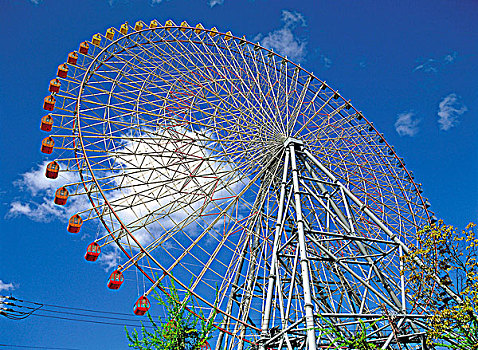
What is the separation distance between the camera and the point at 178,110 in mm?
17922

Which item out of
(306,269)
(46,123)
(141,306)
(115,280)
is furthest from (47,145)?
(306,269)

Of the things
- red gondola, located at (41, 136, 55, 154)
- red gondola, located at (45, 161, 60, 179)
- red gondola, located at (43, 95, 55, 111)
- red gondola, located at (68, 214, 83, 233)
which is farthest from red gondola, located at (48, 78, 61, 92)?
red gondola, located at (68, 214, 83, 233)

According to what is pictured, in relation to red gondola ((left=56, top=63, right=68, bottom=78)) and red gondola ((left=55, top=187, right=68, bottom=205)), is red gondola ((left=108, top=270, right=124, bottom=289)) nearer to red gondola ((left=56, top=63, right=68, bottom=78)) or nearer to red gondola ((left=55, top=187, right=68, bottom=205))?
red gondola ((left=55, top=187, right=68, bottom=205))

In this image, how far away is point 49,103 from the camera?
655 inches

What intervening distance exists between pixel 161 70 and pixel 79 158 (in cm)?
549

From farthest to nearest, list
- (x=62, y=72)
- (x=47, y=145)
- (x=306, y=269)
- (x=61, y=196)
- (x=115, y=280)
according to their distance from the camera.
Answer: (x=62, y=72) → (x=47, y=145) → (x=61, y=196) → (x=115, y=280) → (x=306, y=269)

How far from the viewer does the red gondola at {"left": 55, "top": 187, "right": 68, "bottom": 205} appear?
15.6 meters

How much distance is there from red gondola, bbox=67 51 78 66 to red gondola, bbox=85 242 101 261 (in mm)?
7412

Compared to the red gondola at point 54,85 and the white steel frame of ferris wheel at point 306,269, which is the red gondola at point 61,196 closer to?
the red gondola at point 54,85

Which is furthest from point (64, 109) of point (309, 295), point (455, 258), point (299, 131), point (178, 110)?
point (455, 258)

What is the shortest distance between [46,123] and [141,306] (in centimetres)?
729

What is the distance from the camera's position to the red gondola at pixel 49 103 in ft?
54.4

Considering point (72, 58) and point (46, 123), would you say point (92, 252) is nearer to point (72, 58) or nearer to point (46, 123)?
point (46, 123)

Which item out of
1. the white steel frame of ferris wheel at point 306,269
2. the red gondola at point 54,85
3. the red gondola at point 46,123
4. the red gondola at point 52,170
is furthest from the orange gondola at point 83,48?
the white steel frame of ferris wheel at point 306,269
